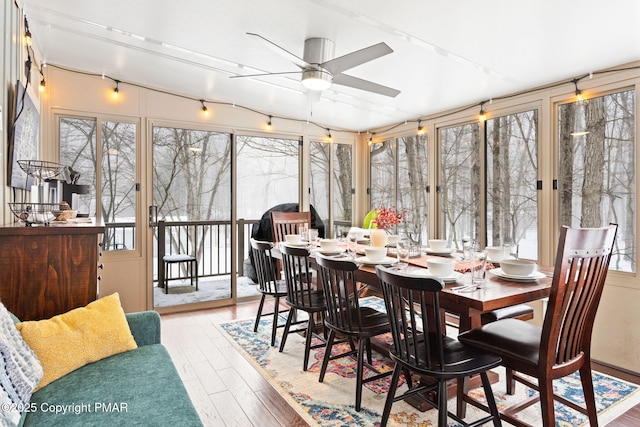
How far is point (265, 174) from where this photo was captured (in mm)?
5258

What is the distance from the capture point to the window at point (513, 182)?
12.0 ft

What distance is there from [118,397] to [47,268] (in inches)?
35.5

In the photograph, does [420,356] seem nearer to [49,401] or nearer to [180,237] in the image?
[49,401]

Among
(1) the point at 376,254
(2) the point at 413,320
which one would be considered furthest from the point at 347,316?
(2) the point at 413,320

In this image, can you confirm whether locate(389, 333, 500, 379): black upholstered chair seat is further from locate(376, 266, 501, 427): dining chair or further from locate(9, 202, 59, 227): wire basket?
locate(9, 202, 59, 227): wire basket

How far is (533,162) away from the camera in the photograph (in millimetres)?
3654

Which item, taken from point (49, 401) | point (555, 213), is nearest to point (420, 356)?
point (49, 401)

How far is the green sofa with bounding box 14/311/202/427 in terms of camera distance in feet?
4.50

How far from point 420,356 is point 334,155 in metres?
4.17

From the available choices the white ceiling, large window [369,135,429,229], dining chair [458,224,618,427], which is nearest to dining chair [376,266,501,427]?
dining chair [458,224,618,427]

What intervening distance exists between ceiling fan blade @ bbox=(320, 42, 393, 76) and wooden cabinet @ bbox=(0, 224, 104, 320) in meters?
1.81

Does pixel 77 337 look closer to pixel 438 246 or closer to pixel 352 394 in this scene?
pixel 352 394

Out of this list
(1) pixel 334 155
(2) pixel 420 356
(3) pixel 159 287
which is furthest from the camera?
(1) pixel 334 155

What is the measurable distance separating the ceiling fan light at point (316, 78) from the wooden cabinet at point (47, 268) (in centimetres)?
168
